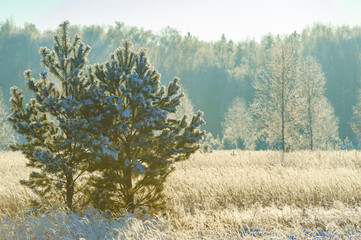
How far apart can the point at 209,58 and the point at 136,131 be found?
59715mm

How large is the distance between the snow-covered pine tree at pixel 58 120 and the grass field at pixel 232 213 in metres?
0.66

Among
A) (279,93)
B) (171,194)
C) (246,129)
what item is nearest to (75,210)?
(171,194)

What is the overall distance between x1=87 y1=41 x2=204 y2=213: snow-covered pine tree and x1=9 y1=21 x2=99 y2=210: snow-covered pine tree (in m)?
0.35

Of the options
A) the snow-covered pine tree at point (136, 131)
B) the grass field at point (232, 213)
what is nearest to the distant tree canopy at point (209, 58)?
the grass field at point (232, 213)

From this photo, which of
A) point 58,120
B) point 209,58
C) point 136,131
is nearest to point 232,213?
point 136,131

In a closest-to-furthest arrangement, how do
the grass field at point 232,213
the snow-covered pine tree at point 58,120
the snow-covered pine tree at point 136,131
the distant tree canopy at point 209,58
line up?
the grass field at point 232,213, the snow-covered pine tree at point 58,120, the snow-covered pine tree at point 136,131, the distant tree canopy at point 209,58

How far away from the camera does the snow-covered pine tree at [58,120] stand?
5.04 metres

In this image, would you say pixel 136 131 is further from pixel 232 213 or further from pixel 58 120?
pixel 232 213

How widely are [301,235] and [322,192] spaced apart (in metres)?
3.14

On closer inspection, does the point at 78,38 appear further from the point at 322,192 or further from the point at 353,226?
the point at 322,192

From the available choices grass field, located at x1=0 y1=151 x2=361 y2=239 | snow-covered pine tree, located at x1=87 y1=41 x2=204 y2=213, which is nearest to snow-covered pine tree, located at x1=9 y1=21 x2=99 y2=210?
snow-covered pine tree, located at x1=87 y1=41 x2=204 y2=213

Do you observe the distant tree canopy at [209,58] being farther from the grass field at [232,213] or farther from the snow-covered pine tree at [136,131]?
the snow-covered pine tree at [136,131]

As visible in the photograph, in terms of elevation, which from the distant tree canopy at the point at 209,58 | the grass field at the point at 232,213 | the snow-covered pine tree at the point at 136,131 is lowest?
the grass field at the point at 232,213

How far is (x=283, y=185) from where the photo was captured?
24.6 feet
